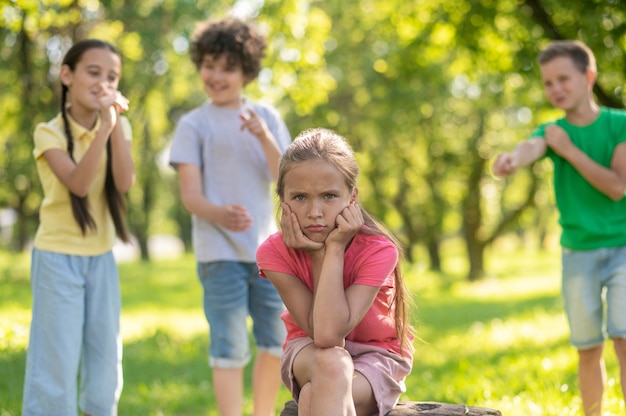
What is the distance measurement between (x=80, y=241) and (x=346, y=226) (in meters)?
1.81

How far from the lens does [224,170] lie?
4.49 metres

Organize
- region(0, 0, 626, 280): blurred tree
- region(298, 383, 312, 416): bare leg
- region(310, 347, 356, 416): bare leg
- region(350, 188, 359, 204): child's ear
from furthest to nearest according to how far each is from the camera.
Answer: region(0, 0, 626, 280): blurred tree < region(350, 188, 359, 204): child's ear < region(298, 383, 312, 416): bare leg < region(310, 347, 356, 416): bare leg

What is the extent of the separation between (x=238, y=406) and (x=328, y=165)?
193 centimetres

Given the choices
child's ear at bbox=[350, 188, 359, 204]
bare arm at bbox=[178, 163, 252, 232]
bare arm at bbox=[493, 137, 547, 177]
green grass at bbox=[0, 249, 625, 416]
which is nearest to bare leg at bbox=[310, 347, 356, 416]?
child's ear at bbox=[350, 188, 359, 204]

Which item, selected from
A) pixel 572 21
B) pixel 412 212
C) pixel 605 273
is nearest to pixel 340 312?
pixel 605 273

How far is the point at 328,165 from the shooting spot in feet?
9.82

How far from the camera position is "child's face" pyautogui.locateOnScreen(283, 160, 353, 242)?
2988 mm

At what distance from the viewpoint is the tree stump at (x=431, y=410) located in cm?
303

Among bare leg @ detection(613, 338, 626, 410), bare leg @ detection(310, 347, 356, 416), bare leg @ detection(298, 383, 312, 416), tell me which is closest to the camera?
bare leg @ detection(310, 347, 356, 416)

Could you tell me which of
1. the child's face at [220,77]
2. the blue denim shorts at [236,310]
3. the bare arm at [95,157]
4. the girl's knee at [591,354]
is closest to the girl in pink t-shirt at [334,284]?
the blue denim shorts at [236,310]

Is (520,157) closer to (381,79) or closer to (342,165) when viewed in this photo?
(342,165)

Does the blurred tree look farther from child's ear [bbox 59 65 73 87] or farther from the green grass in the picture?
the green grass

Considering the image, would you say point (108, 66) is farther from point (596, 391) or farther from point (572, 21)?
point (572, 21)

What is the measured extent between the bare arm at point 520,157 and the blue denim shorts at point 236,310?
1455 mm
